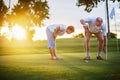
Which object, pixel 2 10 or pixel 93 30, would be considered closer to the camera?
pixel 93 30

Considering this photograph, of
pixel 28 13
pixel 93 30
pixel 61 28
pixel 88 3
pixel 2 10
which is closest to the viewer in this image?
pixel 61 28

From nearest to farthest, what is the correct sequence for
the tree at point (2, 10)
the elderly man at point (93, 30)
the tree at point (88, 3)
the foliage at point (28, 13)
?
the elderly man at point (93, 30), the tree at point (88, 3), the tree at point (2, 10), the foliage at point (28, 13)

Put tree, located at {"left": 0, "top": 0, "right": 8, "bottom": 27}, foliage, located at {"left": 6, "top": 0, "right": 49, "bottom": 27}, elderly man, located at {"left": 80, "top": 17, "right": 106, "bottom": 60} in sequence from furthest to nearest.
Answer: foliage, located at {"left": 6, "top": 0, "right": 49, "bottom": 27} < tree, located at {"left": 0, "top": 0, "right": 8, "bottom": 27} < elderly man, located at {"left": 80, "top": 17, "right": 106, "bottom": 60}

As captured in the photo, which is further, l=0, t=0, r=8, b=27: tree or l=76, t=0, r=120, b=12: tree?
l=0, t=0, r=8, b=27: tree

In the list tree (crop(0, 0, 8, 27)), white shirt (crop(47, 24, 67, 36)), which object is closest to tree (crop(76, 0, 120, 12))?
tree (crop(0, 0, 8, 27))

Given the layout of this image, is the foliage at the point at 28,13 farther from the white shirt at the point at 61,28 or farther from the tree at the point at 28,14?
the white shirt at the point at 61,28

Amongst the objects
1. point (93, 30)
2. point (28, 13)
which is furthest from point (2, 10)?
point (93, 30)

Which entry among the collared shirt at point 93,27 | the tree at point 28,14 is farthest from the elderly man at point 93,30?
the tree at point 28,14

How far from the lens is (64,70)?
36.3ft

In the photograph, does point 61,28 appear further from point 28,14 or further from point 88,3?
point 28,14

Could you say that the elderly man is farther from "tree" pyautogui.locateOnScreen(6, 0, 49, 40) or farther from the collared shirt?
"tree" pyautogui.locateOnScreen(6, 0, 49, 40)

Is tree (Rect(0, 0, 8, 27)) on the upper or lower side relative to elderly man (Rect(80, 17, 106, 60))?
upper

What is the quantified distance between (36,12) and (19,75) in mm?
64595

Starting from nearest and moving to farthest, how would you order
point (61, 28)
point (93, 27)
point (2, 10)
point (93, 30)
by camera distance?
point (61, 28)
point (93, 27)
point (93, 30)
point (2, 10)
